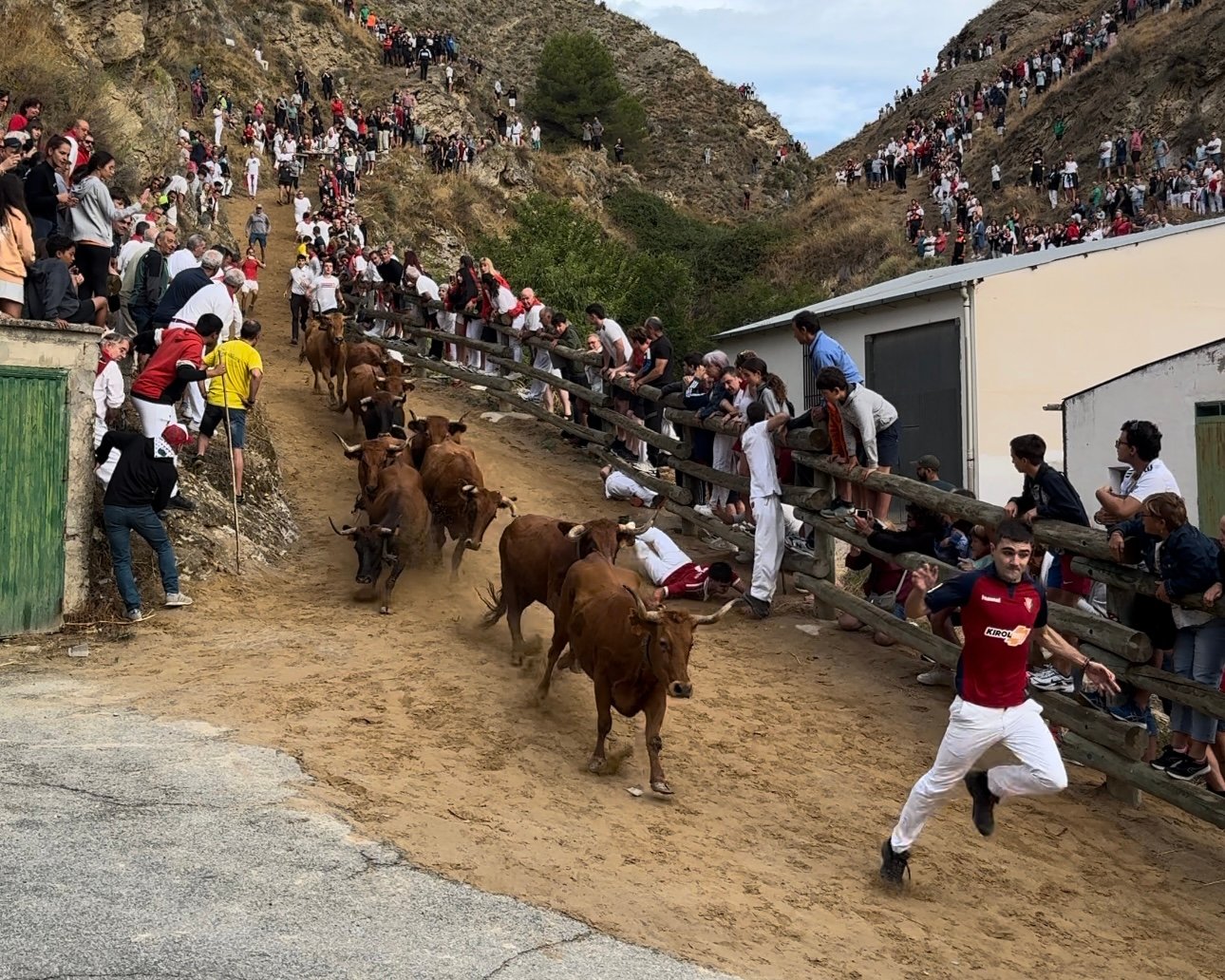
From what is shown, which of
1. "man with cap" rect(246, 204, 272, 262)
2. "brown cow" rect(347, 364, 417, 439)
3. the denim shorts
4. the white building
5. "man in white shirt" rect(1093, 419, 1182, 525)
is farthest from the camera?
"man with cap" rect(246, 204, 272, 262)

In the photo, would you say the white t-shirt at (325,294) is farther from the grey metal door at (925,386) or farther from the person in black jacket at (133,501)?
the person in black jacket at (133,501)

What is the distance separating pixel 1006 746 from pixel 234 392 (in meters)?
9.63

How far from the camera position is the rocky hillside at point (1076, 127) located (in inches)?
1831

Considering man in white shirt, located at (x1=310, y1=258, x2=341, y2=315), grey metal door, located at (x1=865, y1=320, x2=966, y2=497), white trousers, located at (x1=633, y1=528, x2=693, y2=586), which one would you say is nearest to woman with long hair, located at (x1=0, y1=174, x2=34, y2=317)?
white trousers, located at (x1=633, y1=528, x2=693, y2=586)

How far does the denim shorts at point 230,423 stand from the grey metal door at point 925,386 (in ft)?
41.5

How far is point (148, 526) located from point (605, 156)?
5874 centimetres

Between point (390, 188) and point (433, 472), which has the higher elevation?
point (390, 188)

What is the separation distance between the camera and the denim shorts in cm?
1407

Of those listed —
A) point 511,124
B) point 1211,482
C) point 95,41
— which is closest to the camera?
point 1211,482

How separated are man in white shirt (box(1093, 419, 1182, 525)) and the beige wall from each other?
13.3m

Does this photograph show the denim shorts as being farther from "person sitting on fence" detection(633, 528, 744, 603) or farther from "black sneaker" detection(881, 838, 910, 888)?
"black sneaker" detection(881, 838, 910, 888)

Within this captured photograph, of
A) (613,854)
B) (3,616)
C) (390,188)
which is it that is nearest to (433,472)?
(3,616)

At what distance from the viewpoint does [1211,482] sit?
1688 centimetres

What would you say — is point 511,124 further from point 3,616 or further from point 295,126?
point 3,616
